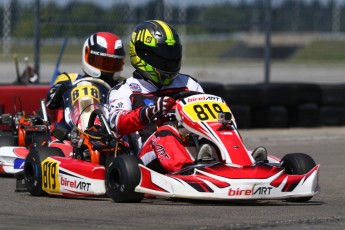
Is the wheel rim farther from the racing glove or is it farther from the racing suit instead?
the racing glove

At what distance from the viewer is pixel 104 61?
9.65 m

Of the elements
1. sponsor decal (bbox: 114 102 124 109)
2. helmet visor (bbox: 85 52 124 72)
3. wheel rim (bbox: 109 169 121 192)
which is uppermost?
sponsor decal (bbox: 114 102 124 109)

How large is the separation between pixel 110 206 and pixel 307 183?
1.35 meters

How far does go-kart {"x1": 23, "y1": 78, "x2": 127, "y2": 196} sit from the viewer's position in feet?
24.6

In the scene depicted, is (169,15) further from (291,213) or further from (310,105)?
(291,213)

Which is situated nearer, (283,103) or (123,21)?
(283,103)

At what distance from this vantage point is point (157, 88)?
26.4 ft

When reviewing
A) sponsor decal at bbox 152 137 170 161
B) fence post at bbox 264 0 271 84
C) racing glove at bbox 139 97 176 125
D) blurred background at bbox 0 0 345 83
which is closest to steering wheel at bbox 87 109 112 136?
racing glove at bbox 139 97 176 125

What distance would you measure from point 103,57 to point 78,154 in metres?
1.58

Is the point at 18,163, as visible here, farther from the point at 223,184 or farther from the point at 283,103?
the point at 283,103

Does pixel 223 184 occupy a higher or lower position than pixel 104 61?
lower

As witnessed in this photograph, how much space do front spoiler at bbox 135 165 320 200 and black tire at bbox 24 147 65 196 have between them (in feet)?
3.74

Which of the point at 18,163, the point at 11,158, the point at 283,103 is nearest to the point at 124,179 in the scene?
the point at 18,163

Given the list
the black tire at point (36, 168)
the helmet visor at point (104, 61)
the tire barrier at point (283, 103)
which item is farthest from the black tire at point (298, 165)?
the tire barrier at point (283, 103)
